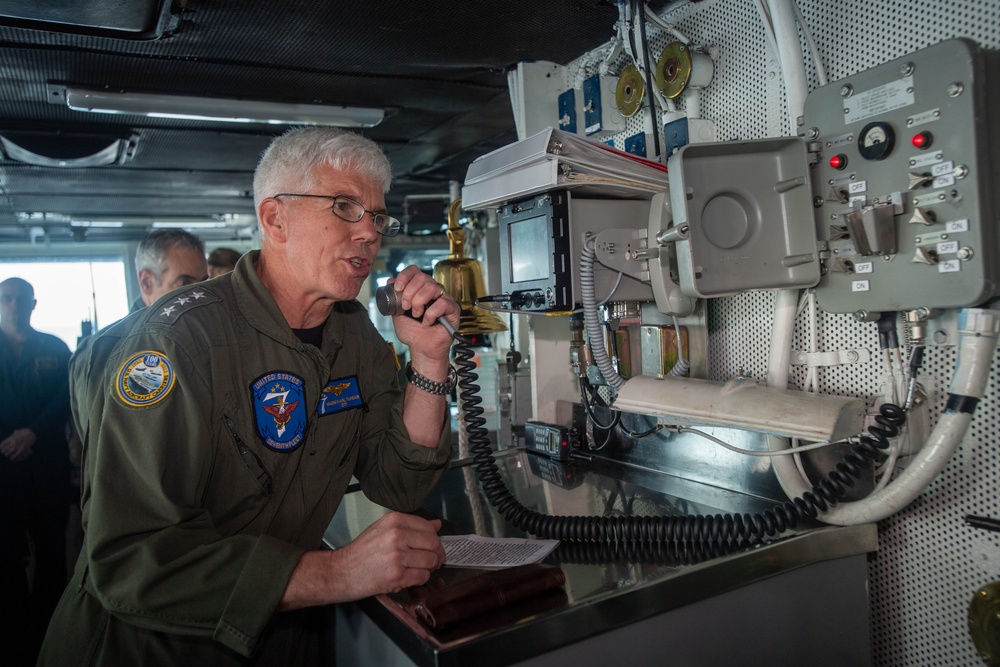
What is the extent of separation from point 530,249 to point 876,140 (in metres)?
0.88

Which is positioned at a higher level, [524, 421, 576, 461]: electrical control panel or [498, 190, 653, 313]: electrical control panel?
[498, 190, 653, 313]: electrical control panel

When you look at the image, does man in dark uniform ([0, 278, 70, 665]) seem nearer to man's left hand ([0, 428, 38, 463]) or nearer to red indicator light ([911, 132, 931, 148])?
man's left hand ([0, 428, 38, 463])

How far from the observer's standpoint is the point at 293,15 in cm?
219

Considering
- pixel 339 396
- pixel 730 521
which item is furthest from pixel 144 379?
pixel 730 521

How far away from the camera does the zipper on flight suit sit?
144 centimetres

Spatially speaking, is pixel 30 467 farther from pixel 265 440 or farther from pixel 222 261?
pixel 265 440

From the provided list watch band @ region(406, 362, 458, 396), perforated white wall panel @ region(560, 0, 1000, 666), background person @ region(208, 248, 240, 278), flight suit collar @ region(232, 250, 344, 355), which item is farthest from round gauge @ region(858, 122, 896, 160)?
background person @ region(208, 248, 240, 278)

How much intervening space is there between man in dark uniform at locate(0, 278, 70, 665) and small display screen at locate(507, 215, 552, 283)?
115 inches

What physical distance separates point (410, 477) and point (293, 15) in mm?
1533

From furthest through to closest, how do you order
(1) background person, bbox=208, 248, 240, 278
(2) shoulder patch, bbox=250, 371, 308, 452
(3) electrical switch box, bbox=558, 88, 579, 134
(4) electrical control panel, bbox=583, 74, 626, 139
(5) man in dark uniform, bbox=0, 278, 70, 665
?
(1) background person, bbox=208, 248, 240, 278, (5) man in dark uniform, bbox=0, 278, 70, 665, (3) electrical switch box, bbox=558, 88, 579, 134, (4) electrical control panel, bbox=583, 74, 626, 139, (2) shoulder patch, bbox=250, 371, 308, 452

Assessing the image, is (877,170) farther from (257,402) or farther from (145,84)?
(145,84)

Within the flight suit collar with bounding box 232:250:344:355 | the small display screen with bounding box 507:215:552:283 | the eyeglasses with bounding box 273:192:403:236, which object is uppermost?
the eyeglasses with bounding box 273:192:403:236

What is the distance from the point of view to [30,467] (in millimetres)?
3514

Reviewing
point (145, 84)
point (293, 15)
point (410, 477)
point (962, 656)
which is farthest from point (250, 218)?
point (962, 656)
